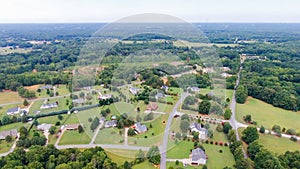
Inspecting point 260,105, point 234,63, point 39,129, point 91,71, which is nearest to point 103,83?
point 91,71

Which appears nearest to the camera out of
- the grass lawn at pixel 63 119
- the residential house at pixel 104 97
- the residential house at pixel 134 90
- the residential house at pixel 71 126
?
the residential house at pixel 71 126

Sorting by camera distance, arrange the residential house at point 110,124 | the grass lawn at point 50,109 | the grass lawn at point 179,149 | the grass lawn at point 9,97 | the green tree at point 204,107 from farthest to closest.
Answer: the grass lawn at point 9,97 < the grass lawn at point 50,109 < the residential house at point 110,124 < the green tree at point 204,107 < the grass lawn at point 179,149

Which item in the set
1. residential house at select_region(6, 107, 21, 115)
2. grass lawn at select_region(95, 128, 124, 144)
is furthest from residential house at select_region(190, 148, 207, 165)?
residential house at select_region(6, 107, 21, 115)

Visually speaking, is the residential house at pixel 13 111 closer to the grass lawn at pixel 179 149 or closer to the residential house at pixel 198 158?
the grass lawn at pixel 179 149

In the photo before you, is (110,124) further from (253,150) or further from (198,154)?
(253,150)

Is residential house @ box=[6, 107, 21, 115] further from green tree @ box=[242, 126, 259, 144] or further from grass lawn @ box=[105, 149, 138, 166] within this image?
green tree @ box=[242, 126, 259, 144]

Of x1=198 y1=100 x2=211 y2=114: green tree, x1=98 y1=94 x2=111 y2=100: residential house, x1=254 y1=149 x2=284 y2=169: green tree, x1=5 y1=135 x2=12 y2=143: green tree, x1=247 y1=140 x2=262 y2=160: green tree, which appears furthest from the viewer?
Result: x1=98 y1=94 x2=111 y2=100: residential house

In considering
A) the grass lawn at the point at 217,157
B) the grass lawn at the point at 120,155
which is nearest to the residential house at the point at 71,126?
the grass lawn at the point at 120,155
